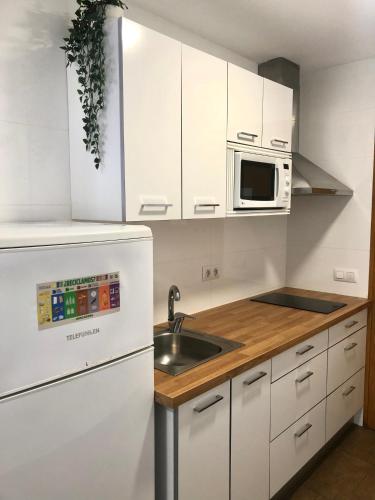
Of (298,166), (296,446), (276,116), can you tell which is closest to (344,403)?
(296,446)

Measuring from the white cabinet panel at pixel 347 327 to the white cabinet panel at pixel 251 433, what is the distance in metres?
0.71

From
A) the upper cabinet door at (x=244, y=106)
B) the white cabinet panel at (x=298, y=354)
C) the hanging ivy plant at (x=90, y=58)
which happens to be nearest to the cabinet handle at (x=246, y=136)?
the upper cabinet door at (x=244, y=106)

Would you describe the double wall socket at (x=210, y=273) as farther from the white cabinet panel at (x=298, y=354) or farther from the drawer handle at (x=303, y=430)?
the drawer handle at (x=303, y=430)

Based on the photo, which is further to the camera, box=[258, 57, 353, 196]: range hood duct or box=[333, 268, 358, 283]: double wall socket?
box=[333, 268, 358, 283]: double wall socket

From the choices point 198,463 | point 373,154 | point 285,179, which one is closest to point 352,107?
point 373,154

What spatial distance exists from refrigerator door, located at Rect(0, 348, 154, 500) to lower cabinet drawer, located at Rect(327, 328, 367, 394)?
1.38 m

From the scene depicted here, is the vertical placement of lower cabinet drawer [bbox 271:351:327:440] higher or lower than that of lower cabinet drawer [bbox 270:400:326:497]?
higher

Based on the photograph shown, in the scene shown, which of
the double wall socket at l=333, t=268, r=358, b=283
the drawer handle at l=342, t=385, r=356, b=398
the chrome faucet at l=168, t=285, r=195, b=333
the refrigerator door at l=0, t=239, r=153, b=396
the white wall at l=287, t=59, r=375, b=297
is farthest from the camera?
the double wall socket at l=333, t=268, r=358, b=283

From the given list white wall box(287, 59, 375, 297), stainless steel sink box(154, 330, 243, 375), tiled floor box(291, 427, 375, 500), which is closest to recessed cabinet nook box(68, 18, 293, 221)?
stainless steel sink box(154, 330, 243, 375)

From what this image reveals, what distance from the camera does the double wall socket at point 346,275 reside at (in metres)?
2.76

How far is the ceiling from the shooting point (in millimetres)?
1885

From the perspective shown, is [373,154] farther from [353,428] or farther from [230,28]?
[353,428]

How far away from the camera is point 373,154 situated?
2.61 meters

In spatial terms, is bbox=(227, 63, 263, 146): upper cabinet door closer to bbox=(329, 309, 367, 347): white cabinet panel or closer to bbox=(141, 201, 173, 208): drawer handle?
bbox=(141, 201, 173, 208): drawer handle
